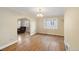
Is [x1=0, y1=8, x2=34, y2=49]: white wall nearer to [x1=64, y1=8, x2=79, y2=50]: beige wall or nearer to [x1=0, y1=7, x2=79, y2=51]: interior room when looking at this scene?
[x1=0, y1=7, x2=79, y2=51]: interior room

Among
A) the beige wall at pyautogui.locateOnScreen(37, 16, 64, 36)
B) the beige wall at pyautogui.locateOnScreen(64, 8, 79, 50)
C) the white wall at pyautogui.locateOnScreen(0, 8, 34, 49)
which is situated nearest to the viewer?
the beige wall at pyautogui.locateOnScreen(64, 8, 79, 50)

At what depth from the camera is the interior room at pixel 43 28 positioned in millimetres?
1370

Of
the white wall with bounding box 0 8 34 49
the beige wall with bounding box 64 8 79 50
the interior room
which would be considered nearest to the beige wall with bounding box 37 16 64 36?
the interior room

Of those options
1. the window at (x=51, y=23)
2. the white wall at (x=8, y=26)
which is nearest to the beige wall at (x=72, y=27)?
the window at (x=51, y=23)

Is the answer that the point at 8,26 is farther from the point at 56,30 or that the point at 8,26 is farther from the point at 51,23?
the point at 56,30

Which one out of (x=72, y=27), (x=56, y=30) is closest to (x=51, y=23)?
(x=56, y=30)

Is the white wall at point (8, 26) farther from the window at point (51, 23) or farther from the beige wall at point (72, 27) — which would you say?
the beige wall at point (72, 27)

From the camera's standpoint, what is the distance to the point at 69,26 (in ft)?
4.73

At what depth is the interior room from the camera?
1.37 meters

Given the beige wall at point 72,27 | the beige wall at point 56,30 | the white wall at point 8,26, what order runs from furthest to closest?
1. the beige wall at point 56,30
2. the white wall at point 8,26
3. the beige wall at point 72,27
